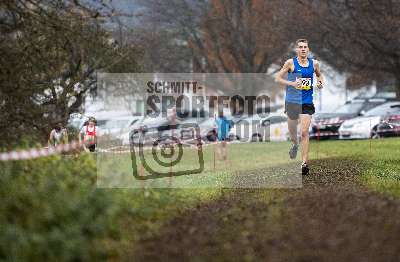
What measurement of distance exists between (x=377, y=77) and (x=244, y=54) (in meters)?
9.42

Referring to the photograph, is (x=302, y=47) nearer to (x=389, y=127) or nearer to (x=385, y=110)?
(x=389, y=127)

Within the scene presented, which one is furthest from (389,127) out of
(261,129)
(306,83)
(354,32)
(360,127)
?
(306,83)

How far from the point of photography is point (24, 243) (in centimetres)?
898

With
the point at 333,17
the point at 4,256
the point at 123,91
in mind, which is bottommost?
the point at 4,256

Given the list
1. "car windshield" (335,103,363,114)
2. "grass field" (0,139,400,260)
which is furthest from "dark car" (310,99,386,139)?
"grass field" (0,139,400,260)

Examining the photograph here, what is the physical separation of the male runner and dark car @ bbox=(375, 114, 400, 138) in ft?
59.2

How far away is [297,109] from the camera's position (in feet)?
55.1

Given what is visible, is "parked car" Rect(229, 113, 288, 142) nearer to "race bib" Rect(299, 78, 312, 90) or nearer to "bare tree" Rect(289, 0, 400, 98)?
"bare tree" Rect(289, 0, 400, 98)

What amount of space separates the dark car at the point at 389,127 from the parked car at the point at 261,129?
5885 millimetres

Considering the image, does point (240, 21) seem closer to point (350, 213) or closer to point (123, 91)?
point (123, 91)

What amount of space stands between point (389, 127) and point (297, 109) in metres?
18.9

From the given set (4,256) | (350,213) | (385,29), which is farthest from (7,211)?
(385,29)

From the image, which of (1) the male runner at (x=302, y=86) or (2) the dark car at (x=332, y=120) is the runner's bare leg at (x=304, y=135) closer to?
(1) the male runner at (x=302, y=86)

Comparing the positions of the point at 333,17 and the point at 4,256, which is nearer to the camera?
the point at 4,256
